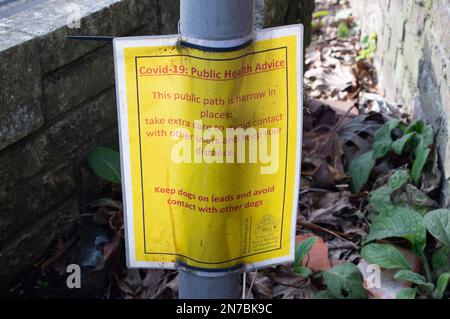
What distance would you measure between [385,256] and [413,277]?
0.15 meters

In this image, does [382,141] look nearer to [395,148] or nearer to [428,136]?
[395,148]

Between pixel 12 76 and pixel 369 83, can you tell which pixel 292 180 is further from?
pixel 369 83

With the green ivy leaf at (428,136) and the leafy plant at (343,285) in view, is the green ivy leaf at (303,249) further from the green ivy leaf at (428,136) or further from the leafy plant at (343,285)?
the green ivy leaf at (428,136)

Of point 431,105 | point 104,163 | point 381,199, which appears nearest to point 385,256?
point 381,199

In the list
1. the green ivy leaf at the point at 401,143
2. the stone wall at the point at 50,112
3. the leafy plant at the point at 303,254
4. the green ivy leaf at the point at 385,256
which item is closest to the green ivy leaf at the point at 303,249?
the leafy plant at the point at 303,254

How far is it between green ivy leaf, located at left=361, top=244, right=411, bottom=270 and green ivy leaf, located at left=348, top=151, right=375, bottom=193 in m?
0.57

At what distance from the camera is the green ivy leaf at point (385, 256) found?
2.77 meters

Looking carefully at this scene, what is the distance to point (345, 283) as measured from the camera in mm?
2744

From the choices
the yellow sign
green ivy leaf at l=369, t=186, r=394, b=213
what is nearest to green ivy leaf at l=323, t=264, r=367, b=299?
green ivy leaf at l=369, t=186, r=394, b=213

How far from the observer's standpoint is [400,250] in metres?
2.94

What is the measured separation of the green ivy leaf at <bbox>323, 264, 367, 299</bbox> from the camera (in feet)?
8.96

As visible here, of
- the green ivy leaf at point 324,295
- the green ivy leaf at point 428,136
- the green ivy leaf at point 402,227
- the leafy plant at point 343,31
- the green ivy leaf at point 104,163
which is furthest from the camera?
the leafy plant at point 343,31

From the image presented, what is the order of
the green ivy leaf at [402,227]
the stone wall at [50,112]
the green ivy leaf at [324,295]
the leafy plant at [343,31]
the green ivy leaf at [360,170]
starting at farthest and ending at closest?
1. the leafy plant at [343,31]
2. the green ivy leaf at [360,170]
3. the green ivy leaf at [402,227]
4. the green ivy leaf at [324,295]
5. the stone wall at [50,112]

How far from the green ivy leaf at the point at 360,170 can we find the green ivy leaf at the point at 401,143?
127 millimetres
